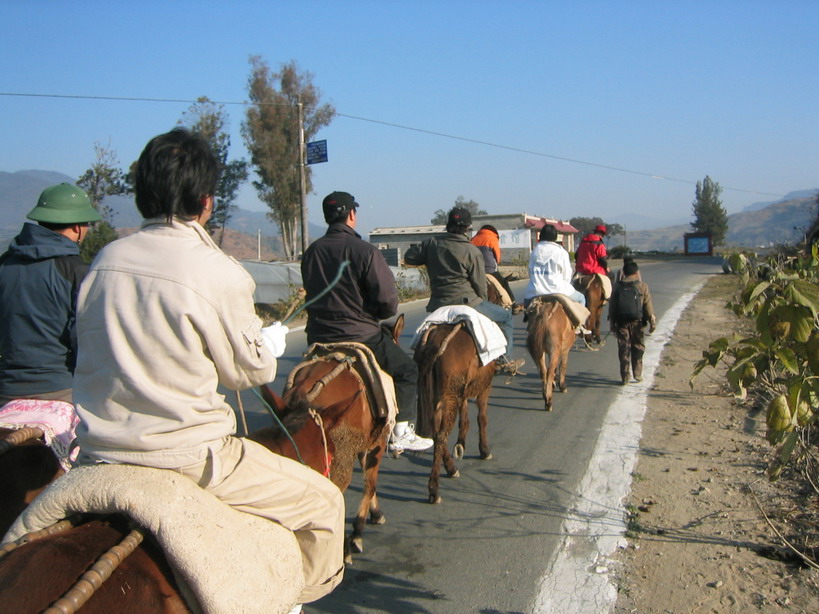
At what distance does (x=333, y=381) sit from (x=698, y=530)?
2.82 metres

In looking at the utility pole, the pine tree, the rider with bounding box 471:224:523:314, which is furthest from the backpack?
the pine tree

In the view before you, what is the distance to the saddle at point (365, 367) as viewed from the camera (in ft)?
15.6

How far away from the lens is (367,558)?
482cm

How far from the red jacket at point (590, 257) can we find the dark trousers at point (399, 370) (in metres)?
7.63

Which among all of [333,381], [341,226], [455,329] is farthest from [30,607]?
[455,329]

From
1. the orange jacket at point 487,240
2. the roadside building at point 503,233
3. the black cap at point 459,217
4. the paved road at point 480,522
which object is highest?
the roadside building at point 503,233

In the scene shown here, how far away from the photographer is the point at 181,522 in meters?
2.26

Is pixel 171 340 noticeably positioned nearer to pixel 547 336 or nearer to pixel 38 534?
pixel 38 534

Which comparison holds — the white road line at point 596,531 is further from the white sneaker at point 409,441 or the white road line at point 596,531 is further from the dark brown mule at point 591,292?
the dark brown mule at point 591,292

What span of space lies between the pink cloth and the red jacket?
998cm

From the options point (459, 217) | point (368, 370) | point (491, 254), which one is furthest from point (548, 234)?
point (368, 370)

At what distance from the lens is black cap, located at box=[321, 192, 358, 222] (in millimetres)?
5105

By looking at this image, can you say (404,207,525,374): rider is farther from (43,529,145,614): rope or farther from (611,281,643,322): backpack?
(43,529,145,614): rope

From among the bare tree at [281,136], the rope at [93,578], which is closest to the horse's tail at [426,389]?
the rope at [93,578]
